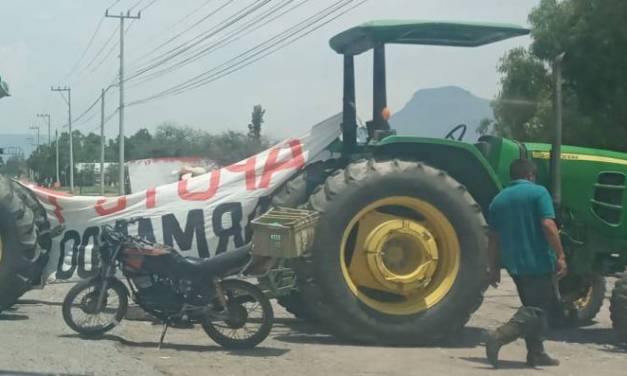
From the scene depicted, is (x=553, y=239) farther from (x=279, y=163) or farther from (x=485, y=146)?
(x=279, y=163)

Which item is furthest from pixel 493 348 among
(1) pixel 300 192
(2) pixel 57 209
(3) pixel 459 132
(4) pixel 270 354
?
(2) pixel 57 209

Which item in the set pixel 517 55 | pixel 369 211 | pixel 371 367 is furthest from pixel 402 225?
pixel 517 55

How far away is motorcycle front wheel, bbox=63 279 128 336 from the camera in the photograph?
9.38 meters

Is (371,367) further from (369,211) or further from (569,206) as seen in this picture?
(569,206)

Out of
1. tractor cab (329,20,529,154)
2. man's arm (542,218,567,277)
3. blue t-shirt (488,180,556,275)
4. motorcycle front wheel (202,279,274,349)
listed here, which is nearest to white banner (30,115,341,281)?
tractor cab (329,20,529,154)

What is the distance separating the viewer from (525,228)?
28.0 feet

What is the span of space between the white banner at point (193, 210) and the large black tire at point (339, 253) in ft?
5.50

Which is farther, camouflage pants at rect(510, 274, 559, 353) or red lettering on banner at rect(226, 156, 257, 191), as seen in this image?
red lettering on banner at rect(226, 156, 257, 191)

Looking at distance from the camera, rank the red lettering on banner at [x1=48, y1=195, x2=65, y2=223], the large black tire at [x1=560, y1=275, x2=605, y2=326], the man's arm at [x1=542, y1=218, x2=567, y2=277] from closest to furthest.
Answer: the man's arm at [x1=542, y1=218, x2=567, y2=277], the large black tire at [x1=560, y1=275, x2=605, y2=326], the red lettering on banner at [x1=48, y1=195, x2=65, y2=223]

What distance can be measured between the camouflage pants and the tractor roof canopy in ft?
8.75

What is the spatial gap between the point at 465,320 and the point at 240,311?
2100mm

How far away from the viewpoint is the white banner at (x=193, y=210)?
11.1 meters

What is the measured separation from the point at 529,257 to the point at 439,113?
3.28 m

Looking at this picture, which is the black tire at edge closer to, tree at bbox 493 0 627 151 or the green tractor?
the green tractor
